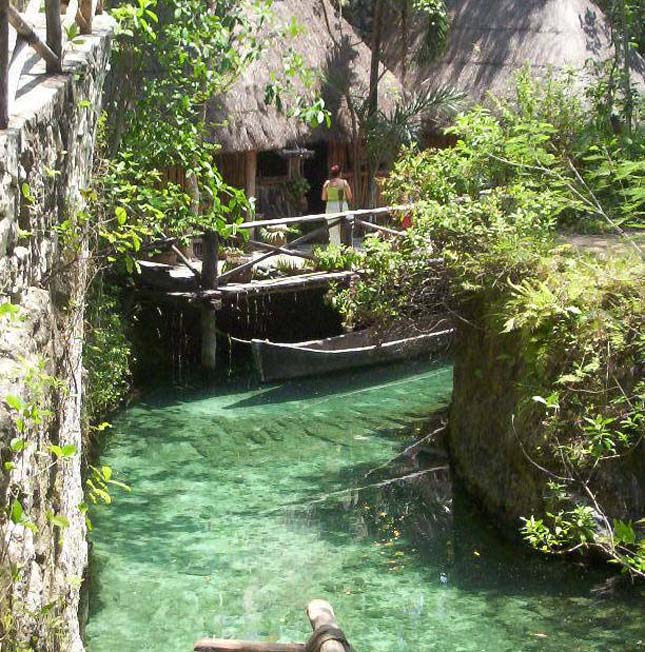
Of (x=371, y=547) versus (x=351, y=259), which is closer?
(x=371, y=547)

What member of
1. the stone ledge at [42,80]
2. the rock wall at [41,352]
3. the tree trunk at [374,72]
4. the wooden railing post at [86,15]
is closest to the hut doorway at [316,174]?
the tree trunk at [374,72]

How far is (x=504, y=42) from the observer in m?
21.1

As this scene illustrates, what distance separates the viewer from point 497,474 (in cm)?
1044

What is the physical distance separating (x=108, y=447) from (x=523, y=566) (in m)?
5.06

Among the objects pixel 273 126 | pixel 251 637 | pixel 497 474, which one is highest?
pixel 273 126

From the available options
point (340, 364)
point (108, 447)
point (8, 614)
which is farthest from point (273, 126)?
point (8, 614)

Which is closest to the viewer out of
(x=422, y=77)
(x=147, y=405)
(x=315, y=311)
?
(x=147, y=405)

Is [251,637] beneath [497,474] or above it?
beneath

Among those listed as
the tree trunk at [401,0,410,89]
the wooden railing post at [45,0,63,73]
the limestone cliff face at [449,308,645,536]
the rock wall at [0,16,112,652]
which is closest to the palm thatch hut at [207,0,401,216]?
the tree trunk at [401,0,410,89]

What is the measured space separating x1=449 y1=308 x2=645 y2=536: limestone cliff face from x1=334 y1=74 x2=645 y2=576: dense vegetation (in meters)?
0.10

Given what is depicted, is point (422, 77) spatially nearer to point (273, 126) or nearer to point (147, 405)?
point (273, 126)

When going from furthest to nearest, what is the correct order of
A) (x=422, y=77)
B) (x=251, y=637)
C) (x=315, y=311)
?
(x=422, y=77), (x=315, y=311), (x=251, y=637)

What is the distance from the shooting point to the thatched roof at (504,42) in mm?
20641

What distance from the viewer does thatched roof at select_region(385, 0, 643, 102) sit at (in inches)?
813
